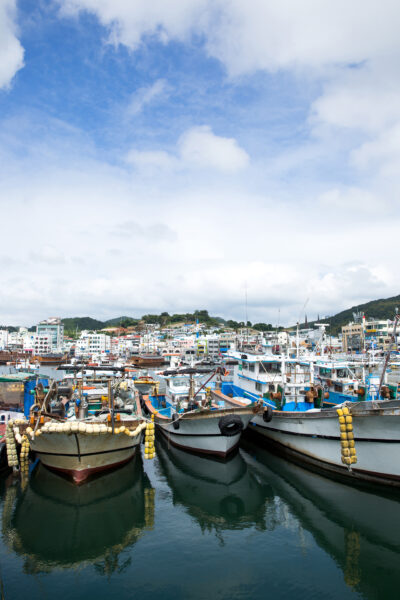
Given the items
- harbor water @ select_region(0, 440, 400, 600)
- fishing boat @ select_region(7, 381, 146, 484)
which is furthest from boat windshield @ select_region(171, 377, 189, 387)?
harbor water @ select_region(0, 440, 400, 600)

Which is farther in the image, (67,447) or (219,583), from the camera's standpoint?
(67,447)

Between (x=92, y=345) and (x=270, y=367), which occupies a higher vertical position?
(x=92, y=345)

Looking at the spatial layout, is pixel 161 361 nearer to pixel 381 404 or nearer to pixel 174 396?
pixel 174 396

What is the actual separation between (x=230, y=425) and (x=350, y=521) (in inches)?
250

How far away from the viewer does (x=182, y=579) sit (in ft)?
31.5

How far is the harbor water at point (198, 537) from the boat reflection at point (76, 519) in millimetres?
39

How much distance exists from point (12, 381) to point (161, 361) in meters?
83.1

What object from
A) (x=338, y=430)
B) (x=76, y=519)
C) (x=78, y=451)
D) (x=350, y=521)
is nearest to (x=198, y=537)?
(x=76, y=519)

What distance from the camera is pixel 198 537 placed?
1185cm

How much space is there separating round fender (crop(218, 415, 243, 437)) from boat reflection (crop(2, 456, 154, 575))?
165 inches

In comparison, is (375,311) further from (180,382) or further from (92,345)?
(180,382)

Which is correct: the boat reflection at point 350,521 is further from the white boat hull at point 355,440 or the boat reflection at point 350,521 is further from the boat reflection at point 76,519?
the boat reflection at point 76,519

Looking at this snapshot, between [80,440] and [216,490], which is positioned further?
[216,490]

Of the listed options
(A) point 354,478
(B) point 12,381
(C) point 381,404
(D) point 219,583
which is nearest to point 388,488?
(A) point 354,478
